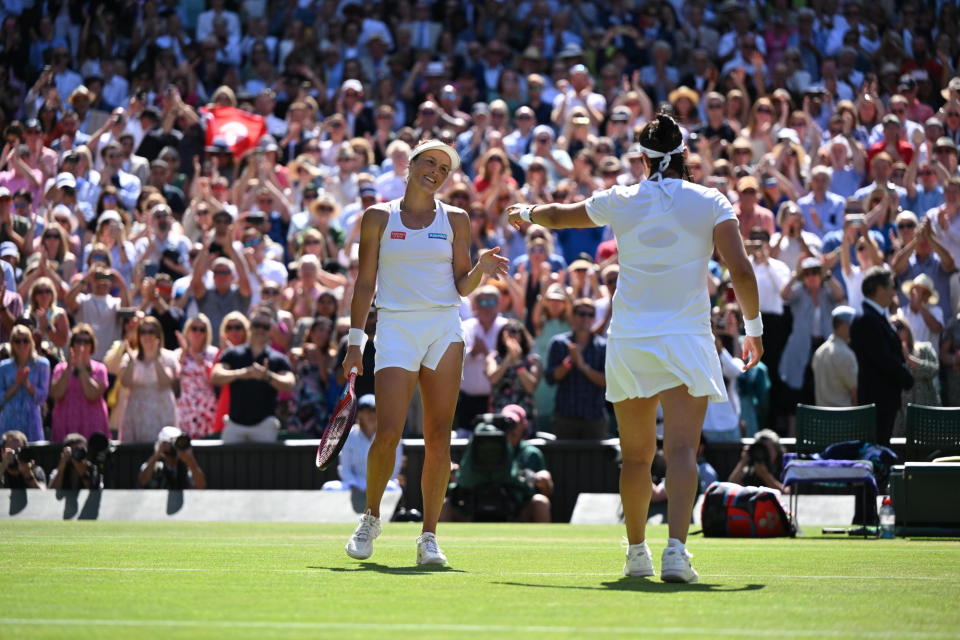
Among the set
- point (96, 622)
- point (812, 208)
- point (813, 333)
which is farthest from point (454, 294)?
point (812, 208)

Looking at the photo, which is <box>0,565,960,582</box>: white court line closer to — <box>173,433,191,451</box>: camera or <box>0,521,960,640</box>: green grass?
<box>0,521,960,640</box>: green grass

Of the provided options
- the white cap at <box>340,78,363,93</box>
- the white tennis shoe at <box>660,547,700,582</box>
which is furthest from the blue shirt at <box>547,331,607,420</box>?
the white tennis shoe at <box>660,547,700,582</box>

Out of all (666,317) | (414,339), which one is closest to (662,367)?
(666,317)

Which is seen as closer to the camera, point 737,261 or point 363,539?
point 737,261

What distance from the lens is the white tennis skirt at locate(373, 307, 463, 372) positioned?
9.38 meters

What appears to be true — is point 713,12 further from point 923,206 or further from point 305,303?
point 305,303

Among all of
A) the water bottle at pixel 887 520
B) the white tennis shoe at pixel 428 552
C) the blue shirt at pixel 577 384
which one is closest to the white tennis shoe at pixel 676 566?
the white tennis shoe at pixel 428 552

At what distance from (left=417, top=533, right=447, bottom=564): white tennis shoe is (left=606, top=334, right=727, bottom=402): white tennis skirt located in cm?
Answer: 148

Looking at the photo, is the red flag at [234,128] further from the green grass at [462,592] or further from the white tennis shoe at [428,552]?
the white tennis shoe at [428,552]

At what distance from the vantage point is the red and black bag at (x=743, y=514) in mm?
A: 13609

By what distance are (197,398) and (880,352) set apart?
23.5 feet

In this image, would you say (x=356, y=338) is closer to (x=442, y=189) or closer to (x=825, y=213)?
(x=442, y=189)

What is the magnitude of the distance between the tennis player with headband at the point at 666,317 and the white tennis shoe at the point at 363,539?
161cm

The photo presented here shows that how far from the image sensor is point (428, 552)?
9164 millimetres
